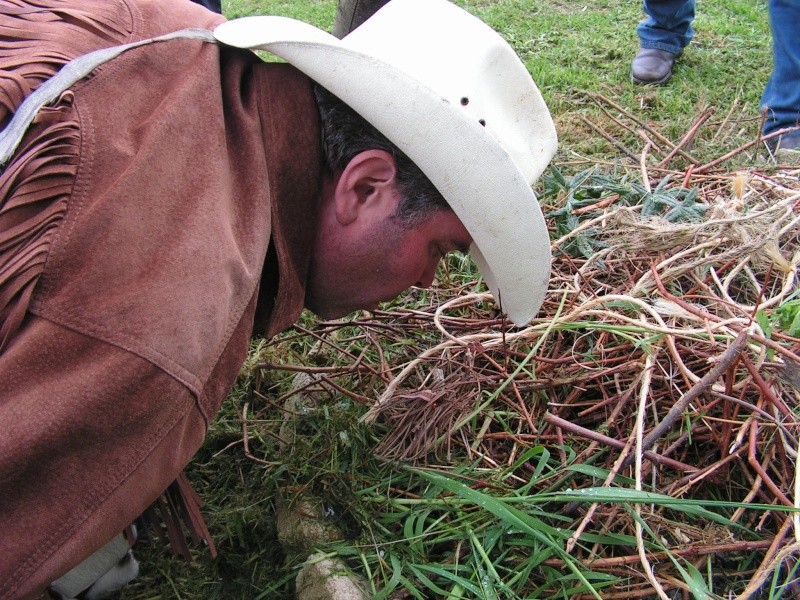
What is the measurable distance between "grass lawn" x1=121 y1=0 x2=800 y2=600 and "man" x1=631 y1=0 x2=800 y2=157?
67 centimetres

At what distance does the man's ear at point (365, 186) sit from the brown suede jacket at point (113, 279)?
0.16 meters

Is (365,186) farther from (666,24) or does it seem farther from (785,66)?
(666,24)

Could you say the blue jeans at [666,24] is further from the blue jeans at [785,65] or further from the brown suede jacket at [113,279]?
the brown suede jacket at [113,279]

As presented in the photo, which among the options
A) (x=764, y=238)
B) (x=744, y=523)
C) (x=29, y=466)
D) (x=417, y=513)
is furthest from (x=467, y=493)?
(x=764, y=238)

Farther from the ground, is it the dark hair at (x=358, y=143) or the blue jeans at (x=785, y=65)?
the dark hair at (x=358, y=143)

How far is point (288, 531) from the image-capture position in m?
1.66

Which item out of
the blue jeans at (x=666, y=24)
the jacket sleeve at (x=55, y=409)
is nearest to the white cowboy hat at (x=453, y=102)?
the jacket sleeve at (x=55, y=409)

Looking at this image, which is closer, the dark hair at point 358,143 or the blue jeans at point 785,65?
the dark hair at point 358,143

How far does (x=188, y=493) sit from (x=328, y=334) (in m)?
0.82

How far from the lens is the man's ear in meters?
1.30

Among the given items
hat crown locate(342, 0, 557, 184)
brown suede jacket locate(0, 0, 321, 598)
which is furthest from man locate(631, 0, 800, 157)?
brown suede jacket locate(0, 0, 321, 598)

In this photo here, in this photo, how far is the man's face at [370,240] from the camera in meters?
1.33

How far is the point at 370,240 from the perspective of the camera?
138 cm

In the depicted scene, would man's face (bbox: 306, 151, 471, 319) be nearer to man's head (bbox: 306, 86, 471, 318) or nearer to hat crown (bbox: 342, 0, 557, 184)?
man's head (bbox: 306, 86, 471, 318)
